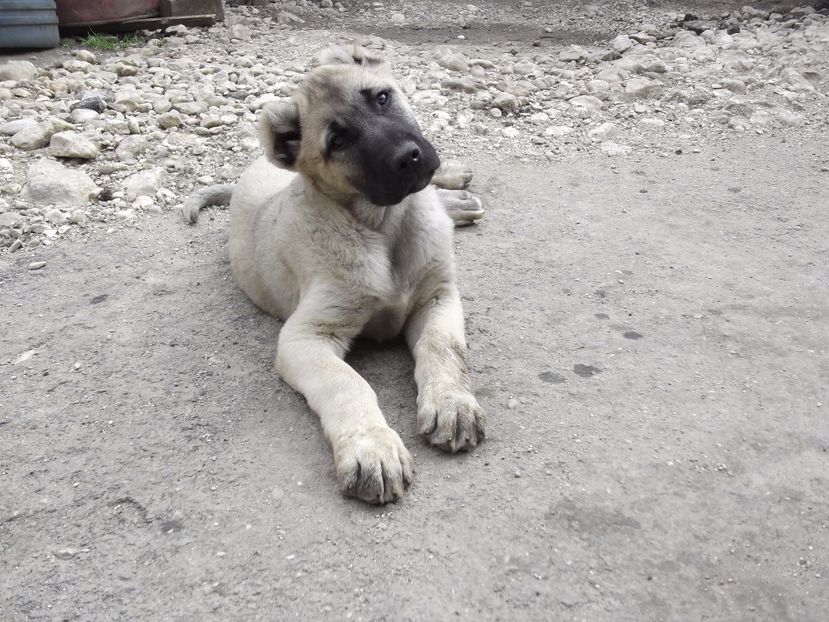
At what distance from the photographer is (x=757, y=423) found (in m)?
3.14

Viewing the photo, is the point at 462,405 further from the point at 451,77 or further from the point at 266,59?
the point at 266,59

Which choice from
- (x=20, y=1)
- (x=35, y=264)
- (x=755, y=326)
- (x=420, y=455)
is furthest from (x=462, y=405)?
(x=20, y=1)

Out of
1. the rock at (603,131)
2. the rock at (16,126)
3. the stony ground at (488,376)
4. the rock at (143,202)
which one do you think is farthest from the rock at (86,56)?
the rock at (603,131)

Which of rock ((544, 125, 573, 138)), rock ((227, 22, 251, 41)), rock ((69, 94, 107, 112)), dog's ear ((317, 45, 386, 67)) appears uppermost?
dog's ear ((317, 45, 386, 67))

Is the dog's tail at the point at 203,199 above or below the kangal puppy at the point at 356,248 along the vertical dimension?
below

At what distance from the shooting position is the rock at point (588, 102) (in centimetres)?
734

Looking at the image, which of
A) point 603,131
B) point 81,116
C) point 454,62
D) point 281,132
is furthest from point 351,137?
point 454,62

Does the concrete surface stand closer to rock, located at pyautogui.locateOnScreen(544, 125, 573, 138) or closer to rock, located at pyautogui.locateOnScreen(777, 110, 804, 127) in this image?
rock, located at pyautogui.locateOnScreen(544, 125, 573, 138)

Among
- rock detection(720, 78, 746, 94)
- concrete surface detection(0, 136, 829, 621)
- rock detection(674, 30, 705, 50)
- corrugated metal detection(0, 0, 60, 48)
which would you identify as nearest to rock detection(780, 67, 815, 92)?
rock detection(720, 78, 746, 94)

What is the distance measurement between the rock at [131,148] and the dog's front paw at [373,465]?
4.29 metres

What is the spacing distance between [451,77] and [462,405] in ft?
18.8

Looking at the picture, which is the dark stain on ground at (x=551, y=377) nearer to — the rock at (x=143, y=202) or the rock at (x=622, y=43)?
the rock at (x=143, y=202)

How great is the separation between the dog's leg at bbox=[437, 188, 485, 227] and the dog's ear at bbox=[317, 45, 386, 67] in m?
1.25

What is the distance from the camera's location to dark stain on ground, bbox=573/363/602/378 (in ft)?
11.7
